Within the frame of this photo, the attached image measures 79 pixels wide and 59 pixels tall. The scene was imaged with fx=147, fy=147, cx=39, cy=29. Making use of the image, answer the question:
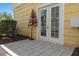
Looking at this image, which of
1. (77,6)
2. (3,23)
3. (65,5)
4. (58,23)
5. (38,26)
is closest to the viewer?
(77,6)

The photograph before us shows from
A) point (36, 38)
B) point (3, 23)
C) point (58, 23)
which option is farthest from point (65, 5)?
point (3, 23)

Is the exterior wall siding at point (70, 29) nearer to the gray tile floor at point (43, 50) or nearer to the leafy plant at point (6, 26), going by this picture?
the gray tile floor at point (43, 50)

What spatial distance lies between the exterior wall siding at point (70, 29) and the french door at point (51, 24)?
1.06 feet

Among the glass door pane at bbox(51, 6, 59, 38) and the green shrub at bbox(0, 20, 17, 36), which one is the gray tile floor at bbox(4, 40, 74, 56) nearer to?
the glass door pane at bbox(51, 6, 59, 38)

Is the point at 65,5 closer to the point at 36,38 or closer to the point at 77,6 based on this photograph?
the point at 77,6

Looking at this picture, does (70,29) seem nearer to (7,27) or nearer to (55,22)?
(55,22)

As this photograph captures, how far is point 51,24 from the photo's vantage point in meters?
7.52

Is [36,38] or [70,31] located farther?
[36,38]

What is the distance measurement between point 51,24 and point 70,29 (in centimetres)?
142

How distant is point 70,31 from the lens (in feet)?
20.8

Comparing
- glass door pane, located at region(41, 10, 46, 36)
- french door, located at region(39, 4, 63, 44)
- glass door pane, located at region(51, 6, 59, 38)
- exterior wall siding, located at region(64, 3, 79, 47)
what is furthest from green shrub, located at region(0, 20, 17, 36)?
exterior wall siding, located at region(64, 3, 79, 47)

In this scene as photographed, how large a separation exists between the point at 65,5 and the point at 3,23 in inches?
208

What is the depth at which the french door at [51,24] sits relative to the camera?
6.91 m

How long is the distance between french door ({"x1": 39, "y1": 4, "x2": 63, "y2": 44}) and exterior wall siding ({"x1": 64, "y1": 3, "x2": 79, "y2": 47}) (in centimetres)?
32
